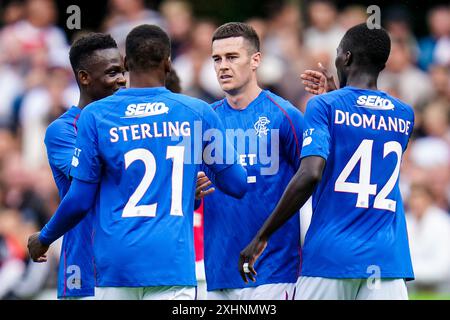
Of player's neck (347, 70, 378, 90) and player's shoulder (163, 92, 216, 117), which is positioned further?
player's neck (347, 70, 378, 90)

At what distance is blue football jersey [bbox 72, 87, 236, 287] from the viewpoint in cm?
663

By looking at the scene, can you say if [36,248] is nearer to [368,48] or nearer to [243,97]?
[243,97]

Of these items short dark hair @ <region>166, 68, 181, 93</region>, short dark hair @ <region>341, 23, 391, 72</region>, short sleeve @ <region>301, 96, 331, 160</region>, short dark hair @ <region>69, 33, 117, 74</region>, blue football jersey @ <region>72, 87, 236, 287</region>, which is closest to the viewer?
blue football jersey @ <region>72, 87, 236, 287</region>

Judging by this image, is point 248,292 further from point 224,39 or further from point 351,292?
point 224,39

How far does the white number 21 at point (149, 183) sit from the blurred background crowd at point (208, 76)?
744 centimetres

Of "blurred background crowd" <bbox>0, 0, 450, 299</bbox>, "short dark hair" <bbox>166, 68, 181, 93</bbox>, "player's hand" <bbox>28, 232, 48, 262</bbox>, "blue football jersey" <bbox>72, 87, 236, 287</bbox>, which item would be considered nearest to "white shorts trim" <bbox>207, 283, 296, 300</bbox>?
"blue football jersey" <bbox>72, 87, 236, 287</bbox>

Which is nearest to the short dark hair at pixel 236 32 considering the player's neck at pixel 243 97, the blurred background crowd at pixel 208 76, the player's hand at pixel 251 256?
the player's neck at pixel 243 97

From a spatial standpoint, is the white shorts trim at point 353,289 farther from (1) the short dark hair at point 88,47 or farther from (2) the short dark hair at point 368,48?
(1) the short dark hair at point 88,47

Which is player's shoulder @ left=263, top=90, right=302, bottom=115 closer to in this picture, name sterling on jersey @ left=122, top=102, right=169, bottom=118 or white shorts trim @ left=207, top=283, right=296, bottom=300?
white shorts trim @ left=207, top=283, right=296, bottom=300

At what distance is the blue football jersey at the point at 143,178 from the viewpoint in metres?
6.63

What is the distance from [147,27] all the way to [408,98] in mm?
10286

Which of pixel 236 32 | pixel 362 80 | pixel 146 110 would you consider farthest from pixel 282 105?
pixel 146 110

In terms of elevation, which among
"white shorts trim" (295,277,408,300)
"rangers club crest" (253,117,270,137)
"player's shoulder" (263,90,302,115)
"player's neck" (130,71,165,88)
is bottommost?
"white shorts trim" (295,277,408,300)

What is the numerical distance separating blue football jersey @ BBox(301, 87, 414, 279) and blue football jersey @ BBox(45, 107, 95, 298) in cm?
167
